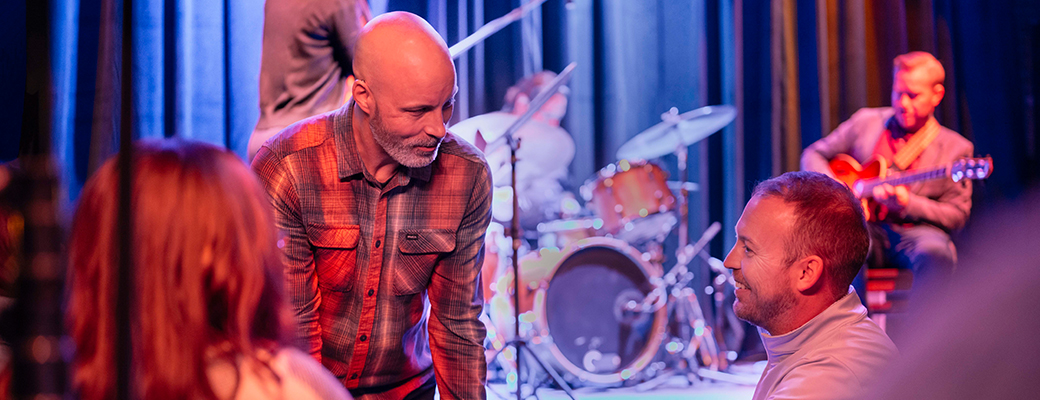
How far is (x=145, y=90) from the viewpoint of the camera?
370cm

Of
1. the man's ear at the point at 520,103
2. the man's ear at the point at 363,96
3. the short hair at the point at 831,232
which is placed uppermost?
the man's ear at the point at 520,103

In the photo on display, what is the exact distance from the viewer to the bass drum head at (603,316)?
14.5 ft

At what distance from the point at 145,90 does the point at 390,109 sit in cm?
262

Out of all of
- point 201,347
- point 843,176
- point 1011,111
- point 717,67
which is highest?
point 717,67

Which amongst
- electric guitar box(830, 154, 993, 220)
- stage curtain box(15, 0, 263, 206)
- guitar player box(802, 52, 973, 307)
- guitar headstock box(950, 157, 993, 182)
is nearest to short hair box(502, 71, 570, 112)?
stage curtain box(15, 0, 263, 206)

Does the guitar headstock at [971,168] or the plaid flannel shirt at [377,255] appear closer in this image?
the plaid flannel shirt at [377,255]

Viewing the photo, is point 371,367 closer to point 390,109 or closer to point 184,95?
point 390,109

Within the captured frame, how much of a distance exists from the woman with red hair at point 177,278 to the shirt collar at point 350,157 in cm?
77

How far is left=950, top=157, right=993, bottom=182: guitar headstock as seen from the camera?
12.3ft

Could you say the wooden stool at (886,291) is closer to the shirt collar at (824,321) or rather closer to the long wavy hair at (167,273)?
the shirt collar at (824,321)

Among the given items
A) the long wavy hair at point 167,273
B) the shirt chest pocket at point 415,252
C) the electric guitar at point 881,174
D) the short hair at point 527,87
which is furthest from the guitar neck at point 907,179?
the long wavy hair at point 167,273

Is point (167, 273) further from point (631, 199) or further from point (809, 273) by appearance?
point (631, 199)

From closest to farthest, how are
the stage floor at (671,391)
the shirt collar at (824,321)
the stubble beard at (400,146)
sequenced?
the shirt collar at (824,321)
the stubble beard at (400,146)
the stage floor at (671,391)

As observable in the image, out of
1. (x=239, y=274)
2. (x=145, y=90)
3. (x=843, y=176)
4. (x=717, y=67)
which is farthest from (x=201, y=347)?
(x=717, y=67)
